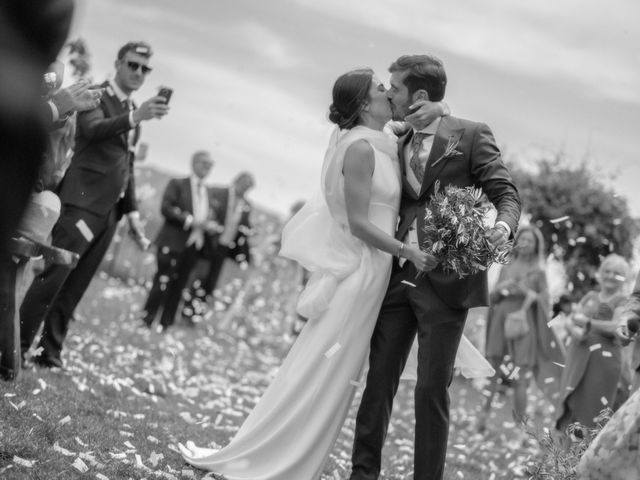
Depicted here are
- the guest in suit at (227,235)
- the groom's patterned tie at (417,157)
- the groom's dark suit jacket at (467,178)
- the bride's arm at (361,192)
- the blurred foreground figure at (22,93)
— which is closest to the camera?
the blurred foreground figure at (22,93)

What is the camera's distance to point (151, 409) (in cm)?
639

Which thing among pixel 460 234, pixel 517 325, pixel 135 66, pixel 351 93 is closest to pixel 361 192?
pixel 351 93

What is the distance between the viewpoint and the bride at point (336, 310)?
4793mm

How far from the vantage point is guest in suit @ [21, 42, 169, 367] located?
6398 mm

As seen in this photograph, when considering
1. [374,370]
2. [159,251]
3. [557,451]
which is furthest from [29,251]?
[159,251]

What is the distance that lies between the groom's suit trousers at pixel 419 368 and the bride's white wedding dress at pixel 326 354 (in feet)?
0.33

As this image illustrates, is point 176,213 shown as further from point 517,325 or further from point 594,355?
point 594,355

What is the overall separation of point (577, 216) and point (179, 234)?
5532 mm

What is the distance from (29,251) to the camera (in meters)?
5.35

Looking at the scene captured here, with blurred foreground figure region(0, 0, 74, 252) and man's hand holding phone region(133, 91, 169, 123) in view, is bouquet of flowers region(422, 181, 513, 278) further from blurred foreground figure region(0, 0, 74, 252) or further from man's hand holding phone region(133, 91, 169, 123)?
man's hand holding phone region(133, 91, 169, 123)

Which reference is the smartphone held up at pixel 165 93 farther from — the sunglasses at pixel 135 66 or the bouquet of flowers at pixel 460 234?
the bouquet of flowers at pixel 460 234

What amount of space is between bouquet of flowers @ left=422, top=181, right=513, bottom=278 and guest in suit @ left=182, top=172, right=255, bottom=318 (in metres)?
9.73

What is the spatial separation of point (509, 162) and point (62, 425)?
10022mm

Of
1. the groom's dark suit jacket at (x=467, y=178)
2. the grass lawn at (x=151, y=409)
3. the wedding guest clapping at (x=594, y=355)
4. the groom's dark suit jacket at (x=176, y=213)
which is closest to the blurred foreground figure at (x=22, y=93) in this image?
the grass lawn at (x=151, y=409)
